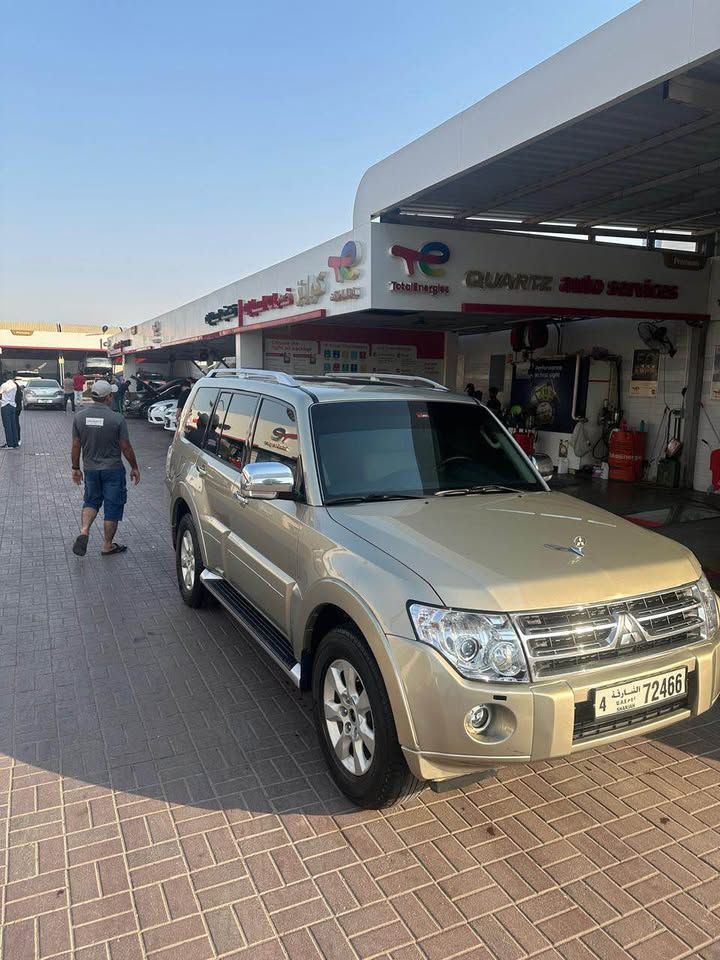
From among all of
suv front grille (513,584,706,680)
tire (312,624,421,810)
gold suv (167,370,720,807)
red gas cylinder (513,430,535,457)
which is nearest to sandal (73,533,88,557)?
gold suv (167,370,720,807)

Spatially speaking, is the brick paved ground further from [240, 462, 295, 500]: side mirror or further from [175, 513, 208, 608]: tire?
[240, 462, 295, 500]: side mirror

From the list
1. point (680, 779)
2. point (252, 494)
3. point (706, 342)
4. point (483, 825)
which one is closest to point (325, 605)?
point (252, 494)

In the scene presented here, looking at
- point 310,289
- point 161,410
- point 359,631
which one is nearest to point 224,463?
point 359,631

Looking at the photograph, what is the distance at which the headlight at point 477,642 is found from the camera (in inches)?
102

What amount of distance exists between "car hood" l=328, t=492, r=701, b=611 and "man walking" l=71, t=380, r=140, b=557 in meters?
4.34

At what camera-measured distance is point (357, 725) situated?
3016 mm

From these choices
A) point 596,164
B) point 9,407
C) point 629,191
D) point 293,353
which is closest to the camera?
point 596,164

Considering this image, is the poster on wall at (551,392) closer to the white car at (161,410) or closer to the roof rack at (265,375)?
the roof rack at (265,375)

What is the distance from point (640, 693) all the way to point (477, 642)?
74 cm

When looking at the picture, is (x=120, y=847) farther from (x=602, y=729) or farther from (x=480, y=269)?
(x=480, y=269)

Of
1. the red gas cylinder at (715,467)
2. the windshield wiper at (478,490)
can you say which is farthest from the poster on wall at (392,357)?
the windshield wiper at (478,490)

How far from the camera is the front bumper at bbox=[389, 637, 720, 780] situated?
253 cm

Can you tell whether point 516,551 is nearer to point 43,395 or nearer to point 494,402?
point 494,402

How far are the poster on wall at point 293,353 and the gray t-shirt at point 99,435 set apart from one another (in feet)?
28.5
